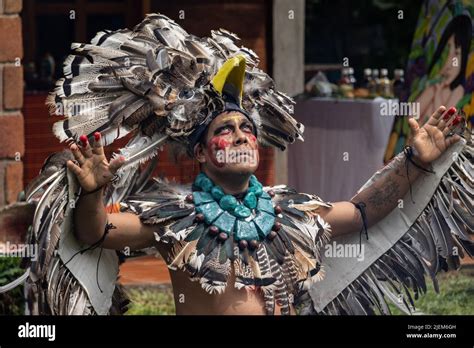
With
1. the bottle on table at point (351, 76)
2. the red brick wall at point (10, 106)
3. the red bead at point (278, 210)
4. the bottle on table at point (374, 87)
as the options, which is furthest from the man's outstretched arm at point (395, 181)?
the bottle on table at point (351, 76)

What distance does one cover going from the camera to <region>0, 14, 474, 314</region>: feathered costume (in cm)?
602

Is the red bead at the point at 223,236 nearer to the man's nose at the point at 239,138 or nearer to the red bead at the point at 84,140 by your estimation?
the man's nose at the point at 239,138

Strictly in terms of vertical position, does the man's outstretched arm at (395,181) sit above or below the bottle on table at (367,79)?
above

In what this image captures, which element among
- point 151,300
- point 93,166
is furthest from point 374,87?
point 93,166

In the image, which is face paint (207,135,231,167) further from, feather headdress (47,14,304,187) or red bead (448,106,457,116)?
red bead (448,106,457,116)

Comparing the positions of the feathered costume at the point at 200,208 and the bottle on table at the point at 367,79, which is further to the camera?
the bottle on table at the point at 367,79

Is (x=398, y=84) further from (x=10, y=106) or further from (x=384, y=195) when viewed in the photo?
(x=384, y=195)

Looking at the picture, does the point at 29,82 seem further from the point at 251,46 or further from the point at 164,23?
the point at 164,23

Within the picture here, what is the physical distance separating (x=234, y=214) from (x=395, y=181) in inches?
30.5

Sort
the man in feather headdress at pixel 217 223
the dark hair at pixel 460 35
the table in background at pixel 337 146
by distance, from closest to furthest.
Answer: the man in feather headdress at pixel 217 223
the dark hair at pixel 460 35
the table in background at pixel 337 146

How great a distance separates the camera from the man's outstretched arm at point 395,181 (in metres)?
6.30

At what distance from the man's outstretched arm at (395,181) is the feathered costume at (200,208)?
68 mm

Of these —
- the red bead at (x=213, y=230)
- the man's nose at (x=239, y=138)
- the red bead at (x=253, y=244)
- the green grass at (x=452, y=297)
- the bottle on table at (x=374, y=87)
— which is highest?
the man's nose at (x=239, y=138)
